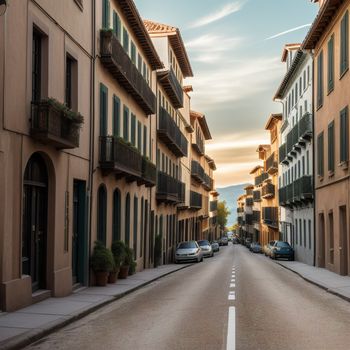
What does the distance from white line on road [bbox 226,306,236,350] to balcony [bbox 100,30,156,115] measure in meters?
10.3

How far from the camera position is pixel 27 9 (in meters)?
13.8

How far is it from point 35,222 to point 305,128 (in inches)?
980

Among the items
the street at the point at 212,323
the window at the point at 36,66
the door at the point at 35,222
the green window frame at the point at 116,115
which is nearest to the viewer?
the street at the point at 212,323

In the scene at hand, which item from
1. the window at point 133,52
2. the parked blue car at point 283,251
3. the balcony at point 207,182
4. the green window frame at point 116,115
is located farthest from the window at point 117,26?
the balcony at point 207,182

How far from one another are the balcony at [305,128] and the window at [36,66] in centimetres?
2335

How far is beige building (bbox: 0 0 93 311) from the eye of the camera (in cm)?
1272

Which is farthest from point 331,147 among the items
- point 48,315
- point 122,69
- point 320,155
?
point 48,315

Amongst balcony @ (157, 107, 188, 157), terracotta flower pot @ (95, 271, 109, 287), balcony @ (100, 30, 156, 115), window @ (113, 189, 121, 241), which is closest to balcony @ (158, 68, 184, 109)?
balcony @ (157, 107, 188, 157)

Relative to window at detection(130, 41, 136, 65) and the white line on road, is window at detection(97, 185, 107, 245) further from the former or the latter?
the white line on road

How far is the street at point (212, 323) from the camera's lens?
955 cm

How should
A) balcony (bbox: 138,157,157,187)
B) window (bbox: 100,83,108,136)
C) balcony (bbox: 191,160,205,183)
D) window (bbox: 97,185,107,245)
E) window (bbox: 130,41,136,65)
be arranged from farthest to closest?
balcony (bbox: 191,160,205,183) → balcony (bbox: 138,157,157,187) → window (bbox: 130,41,136,65) → window (bbox: 97,185,107,245) → window (bbox: 100,83,108,136)

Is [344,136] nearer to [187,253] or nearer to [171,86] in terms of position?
[171,86]

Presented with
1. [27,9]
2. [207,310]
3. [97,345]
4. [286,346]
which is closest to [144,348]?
[97,345]

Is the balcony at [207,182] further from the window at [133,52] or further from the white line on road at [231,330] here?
the white line on road at [231,330]
